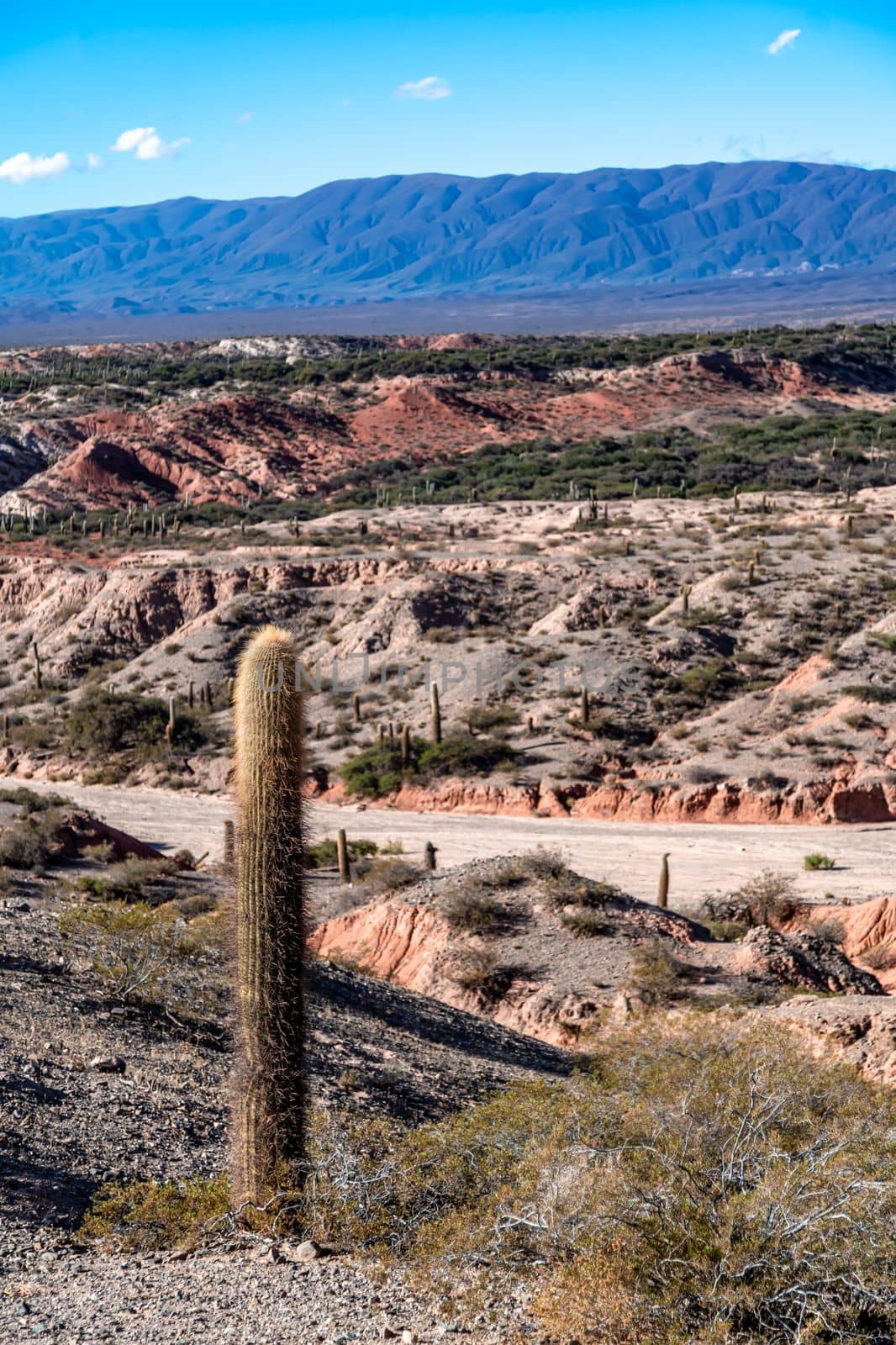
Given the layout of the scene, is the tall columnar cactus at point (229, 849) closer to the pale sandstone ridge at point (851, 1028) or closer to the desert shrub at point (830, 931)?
the pale sandstone ridge at point (851, 1028)

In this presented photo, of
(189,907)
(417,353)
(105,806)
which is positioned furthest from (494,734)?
(417,353)

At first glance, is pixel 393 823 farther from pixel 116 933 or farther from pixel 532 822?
pixel 116 933

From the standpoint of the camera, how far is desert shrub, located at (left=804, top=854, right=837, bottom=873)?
3077cm

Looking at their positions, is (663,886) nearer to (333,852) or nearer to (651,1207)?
(333,852)

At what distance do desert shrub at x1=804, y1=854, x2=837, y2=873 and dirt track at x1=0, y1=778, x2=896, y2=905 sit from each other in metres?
0.21

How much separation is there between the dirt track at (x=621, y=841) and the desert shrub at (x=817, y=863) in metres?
0.21

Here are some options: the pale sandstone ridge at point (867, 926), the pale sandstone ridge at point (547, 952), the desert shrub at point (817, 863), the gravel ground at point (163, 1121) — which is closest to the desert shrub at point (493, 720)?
the desert shrub at point (817, 863)

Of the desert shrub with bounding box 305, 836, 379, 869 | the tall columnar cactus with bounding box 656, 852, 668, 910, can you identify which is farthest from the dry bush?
the desert shrub with bounding box 305, 836, 379, 869

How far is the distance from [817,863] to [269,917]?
2220cm

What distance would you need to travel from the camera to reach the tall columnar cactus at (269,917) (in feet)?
34.0

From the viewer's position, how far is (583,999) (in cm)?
2045

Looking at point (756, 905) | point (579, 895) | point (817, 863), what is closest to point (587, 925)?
point (579, 895)

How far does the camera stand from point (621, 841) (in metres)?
33.7

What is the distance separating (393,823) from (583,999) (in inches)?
619
